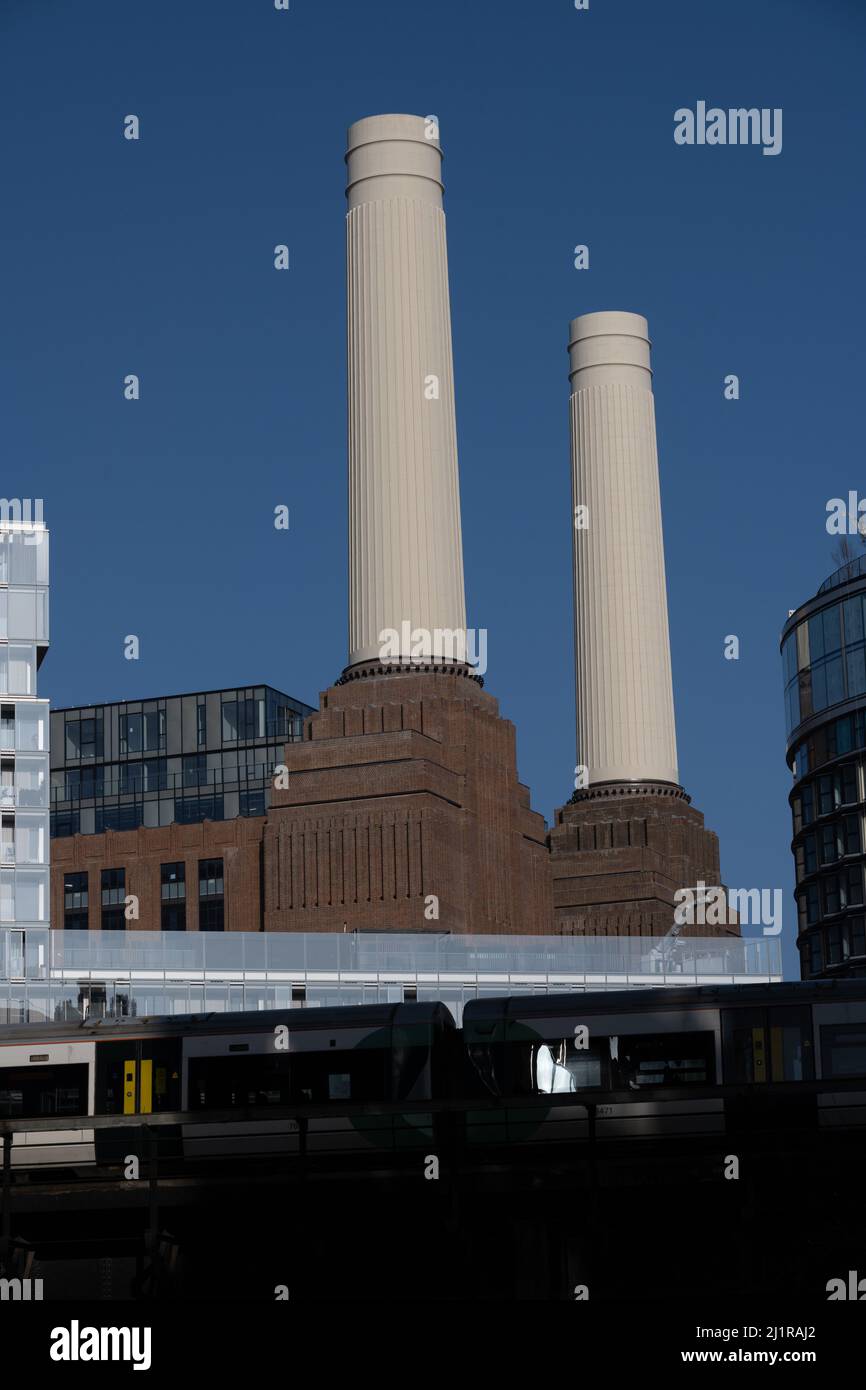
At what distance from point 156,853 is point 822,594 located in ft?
123

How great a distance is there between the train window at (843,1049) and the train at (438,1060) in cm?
2

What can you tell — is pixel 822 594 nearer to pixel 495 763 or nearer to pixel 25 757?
pixel 495 763

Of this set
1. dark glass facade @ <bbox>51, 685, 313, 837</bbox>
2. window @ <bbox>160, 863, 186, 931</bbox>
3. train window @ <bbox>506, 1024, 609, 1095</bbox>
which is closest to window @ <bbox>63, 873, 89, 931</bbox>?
window @ <bbox>160, 863, 186, 931</bbox>

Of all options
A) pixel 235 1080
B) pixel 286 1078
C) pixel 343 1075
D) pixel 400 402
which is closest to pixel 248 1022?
pixel 235 1080

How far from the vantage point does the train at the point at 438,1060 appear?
34.1 m

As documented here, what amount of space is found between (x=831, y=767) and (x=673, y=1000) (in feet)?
280

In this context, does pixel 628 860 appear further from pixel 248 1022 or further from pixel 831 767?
pixel 248 1022

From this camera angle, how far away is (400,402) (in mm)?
98750

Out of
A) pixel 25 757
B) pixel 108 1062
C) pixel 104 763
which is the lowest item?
pixel 108 1062

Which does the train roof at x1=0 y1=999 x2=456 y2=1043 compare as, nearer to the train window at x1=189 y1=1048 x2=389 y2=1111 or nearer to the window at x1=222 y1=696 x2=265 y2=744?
the train window at x1=189 y1=1048 x2=389 y2=1111
